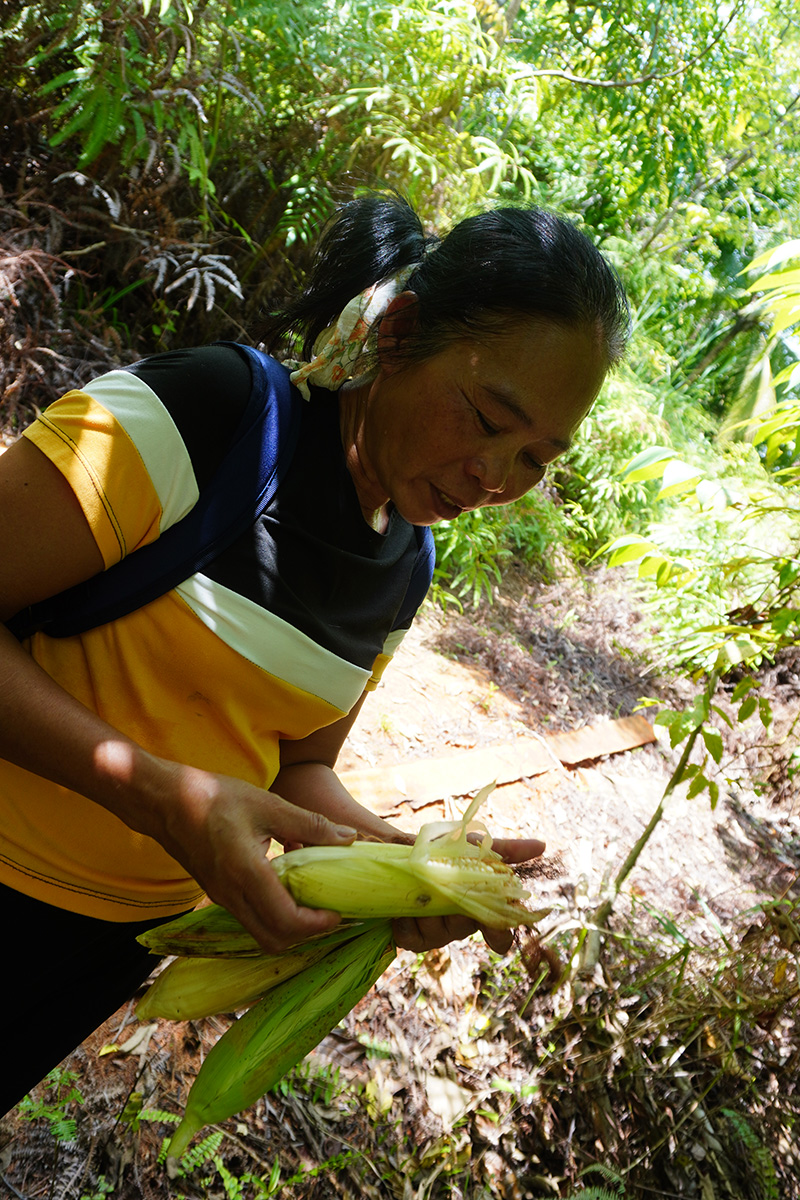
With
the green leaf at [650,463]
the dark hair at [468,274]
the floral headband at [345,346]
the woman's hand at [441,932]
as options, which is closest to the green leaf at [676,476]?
the green leaf at [650,463]

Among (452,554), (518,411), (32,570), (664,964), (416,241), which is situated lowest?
(452,554)

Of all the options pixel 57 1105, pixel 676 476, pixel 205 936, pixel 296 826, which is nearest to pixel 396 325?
pixel 296 826

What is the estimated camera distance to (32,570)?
0.94 meters

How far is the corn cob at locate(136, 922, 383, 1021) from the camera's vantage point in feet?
3.73

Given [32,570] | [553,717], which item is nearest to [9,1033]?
[32,570]

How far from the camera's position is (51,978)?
3.89ft

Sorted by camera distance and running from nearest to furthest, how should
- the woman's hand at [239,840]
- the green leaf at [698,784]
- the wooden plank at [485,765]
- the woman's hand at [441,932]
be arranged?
the woman's hand at [239,840], the woman's hand at [441,932], the green leaf at [698,784], the wooden plank at [485,765]

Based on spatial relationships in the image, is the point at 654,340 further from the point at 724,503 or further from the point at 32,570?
the point at 32,570

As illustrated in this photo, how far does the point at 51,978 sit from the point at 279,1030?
0.39 m

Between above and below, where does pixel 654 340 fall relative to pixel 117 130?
below

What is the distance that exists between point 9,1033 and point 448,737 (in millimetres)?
2587

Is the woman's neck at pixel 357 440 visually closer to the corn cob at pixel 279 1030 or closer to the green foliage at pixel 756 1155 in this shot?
the corn cob at pixel 279 1030

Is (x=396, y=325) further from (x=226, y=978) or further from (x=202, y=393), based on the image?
(x=226, y=978)

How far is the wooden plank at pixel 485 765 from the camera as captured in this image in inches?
111
